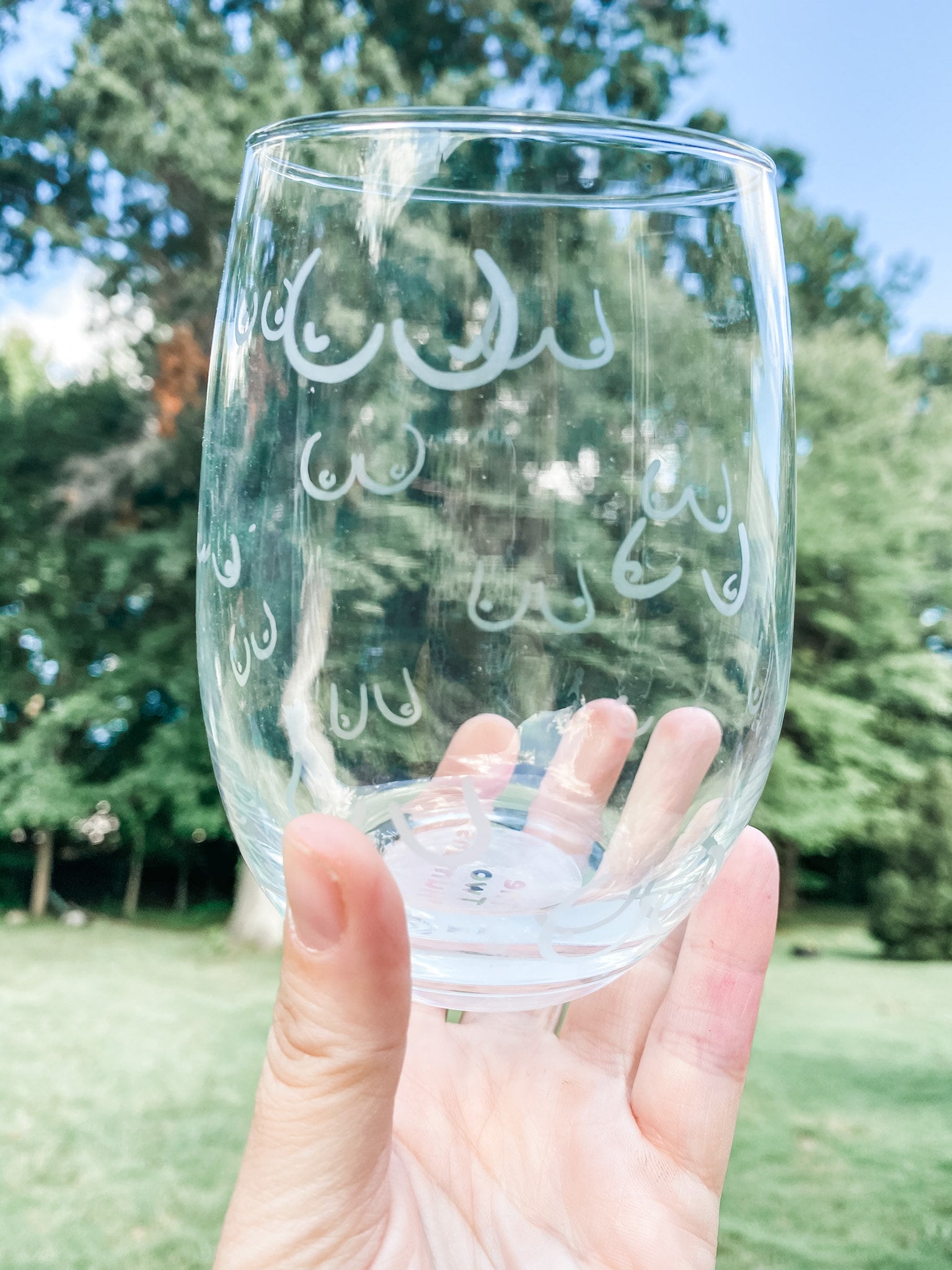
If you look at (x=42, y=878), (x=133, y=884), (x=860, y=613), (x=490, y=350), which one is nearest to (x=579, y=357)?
(x=490, y=350)

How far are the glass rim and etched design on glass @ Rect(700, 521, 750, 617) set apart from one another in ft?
0.46

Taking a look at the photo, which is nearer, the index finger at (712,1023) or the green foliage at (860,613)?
the index finger at (712,1023)

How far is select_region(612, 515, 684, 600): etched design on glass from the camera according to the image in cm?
38

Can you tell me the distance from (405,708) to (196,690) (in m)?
4.71

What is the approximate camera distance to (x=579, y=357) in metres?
0.37

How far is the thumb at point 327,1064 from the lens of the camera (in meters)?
0.40

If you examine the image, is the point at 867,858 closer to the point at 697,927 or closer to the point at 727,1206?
the point at 727,1206

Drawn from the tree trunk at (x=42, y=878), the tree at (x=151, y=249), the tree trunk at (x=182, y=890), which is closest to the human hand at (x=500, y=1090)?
the tree at (x=151, y=249)

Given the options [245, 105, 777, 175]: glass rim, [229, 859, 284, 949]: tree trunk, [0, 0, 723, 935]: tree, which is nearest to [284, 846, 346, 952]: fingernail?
[245, 105, 777, 175]: glass rim

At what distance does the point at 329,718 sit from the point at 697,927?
393mm

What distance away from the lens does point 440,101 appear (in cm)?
426

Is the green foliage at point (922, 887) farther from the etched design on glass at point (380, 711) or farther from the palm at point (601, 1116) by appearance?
the etched design on glass at point (380, 711)

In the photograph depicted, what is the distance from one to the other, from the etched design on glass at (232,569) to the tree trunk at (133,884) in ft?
19.1

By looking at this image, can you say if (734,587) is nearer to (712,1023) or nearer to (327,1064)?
(327,1064)
